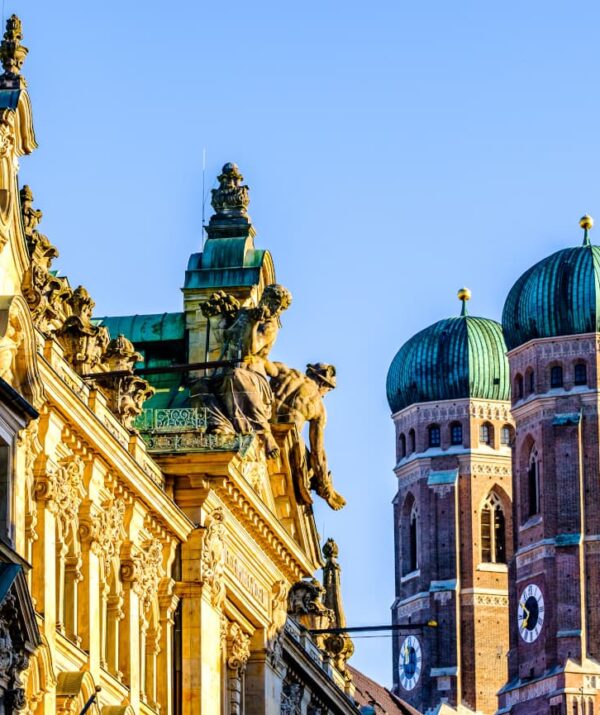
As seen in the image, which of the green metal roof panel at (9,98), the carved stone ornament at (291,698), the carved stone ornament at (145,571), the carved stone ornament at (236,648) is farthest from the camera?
the carved stone ornament at (291,698)

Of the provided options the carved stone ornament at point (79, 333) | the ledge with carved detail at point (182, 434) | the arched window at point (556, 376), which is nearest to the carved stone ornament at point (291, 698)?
the ledge with carved detail at point (182, 434)

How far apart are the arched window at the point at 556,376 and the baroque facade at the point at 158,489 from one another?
10880cm

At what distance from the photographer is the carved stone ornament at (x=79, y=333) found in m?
52.5

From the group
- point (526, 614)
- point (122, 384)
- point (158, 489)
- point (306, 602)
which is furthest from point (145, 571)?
point (526, 614)

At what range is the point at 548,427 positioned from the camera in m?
187

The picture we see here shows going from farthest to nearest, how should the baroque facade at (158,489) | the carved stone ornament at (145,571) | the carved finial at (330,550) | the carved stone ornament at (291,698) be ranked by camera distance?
the carved finial at (330,550)
the carved stone ornament at (291,698)
the carved stone ornament at (145,571)
the baroque facade at (158,489)

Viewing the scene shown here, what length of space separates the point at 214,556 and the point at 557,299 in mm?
131181

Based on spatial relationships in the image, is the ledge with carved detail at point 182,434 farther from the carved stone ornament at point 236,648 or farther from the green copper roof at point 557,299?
the green copper roof at point 557,299

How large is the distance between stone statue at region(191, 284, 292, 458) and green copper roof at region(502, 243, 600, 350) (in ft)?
413

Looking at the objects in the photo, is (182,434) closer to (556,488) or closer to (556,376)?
(556,488)

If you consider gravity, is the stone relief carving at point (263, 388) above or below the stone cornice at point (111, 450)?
above

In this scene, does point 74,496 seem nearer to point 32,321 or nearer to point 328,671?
point 32,321

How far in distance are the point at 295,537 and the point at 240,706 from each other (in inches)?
216

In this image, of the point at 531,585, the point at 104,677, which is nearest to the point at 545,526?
the point at 531,585
